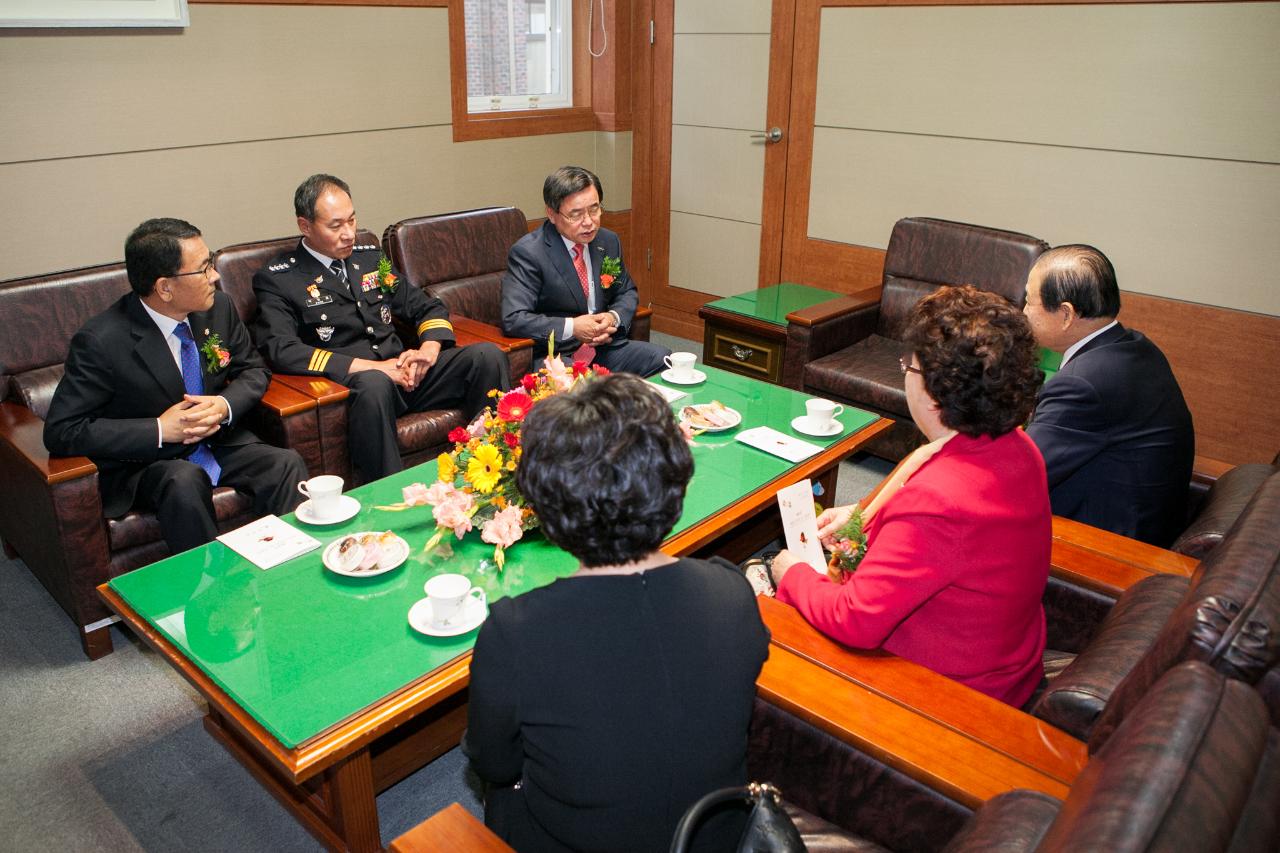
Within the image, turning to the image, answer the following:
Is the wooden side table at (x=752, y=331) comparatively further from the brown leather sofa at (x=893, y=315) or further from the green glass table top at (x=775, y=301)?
the brown leather sofa at (x=893, y=315)

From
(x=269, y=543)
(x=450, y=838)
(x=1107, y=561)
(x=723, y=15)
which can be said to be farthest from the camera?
(x=723, y=15)

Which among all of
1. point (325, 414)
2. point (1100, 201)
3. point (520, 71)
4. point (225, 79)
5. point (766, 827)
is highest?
point (520, 71)

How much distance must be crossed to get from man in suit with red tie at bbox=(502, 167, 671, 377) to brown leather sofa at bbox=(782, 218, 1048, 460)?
62cm

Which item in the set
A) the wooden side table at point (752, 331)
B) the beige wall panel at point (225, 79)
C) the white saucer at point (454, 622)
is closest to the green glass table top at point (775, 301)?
the wooden side table at point (752, 331)

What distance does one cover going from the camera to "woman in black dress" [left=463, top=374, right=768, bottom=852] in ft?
3.81

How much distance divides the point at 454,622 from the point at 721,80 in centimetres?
375

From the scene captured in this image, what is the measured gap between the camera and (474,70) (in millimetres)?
4746

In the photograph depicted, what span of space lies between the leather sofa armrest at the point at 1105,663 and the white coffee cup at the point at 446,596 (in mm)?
1030

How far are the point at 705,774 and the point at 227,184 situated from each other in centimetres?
332

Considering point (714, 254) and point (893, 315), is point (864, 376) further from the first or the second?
point (714, 254)

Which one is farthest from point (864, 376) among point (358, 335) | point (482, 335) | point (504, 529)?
point (504, 529)

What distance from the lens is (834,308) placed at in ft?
12.6

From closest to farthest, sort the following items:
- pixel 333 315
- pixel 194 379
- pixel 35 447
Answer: pixel 35 447
pixel 194 379
pixel 333 315

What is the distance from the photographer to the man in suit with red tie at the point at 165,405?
2531mm
